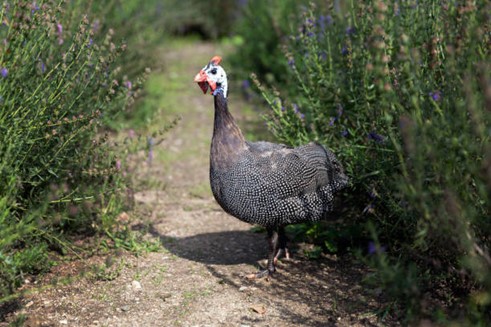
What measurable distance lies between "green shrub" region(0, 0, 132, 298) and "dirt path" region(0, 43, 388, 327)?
38 centimetres

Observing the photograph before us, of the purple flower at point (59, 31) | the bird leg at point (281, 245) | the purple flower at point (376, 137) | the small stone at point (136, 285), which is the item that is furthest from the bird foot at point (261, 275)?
the purple flower at point (59, 31)

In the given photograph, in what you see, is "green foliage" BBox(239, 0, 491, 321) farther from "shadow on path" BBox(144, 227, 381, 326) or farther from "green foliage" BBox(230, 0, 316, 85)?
"green foliage" BBox(230, 0, 316, 85)

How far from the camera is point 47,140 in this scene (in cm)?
413

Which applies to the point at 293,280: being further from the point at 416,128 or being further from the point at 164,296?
the point at 416,128

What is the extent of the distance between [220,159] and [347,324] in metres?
1.36

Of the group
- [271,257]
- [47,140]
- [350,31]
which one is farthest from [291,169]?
[47,140]

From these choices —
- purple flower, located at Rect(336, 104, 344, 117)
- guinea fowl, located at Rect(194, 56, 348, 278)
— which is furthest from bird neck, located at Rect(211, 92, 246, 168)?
purple flower, located at Rect(336, 104, 344, 117)

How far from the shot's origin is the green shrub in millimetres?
3682

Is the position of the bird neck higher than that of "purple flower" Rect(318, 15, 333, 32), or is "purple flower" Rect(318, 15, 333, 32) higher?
"purple flower" Rect(318, 15, 333, 32)

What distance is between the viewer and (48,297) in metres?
4.16

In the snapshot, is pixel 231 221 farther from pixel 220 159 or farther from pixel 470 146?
pixel 470 146

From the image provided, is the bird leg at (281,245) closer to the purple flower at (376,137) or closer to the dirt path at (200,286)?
the dirt path at (200,286)

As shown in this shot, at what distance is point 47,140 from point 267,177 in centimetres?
141

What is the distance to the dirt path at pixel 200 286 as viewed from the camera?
3961 mm
